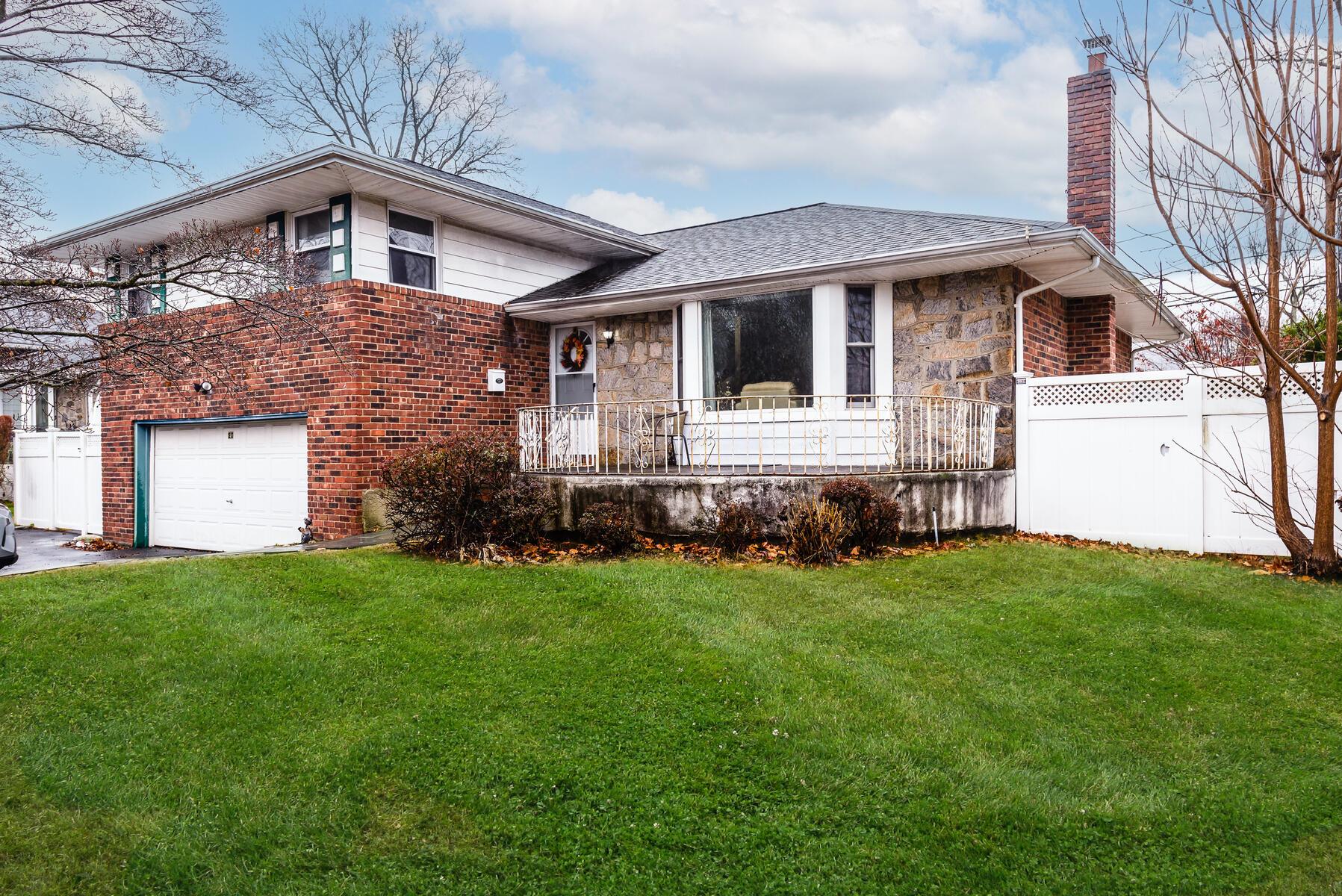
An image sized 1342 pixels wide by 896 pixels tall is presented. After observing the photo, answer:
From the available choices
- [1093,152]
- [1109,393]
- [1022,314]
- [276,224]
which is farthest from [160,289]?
[1093,152]

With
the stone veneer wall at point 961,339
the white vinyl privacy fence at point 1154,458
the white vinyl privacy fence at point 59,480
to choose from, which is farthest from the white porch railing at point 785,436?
the white vinyl privacy fence at point 59,480

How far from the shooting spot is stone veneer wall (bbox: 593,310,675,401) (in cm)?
1121

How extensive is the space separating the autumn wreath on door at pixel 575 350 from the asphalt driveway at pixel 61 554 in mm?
5421

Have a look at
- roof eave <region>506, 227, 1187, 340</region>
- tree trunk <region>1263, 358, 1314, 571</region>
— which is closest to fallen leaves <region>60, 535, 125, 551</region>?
roof eave <region>506, 227, 1187, 340</region>

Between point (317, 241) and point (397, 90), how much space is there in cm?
1603

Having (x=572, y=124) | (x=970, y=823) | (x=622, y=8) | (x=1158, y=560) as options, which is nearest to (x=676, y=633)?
(x=970, y=823)

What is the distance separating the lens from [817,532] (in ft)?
23.7

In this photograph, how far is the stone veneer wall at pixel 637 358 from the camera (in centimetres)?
1121

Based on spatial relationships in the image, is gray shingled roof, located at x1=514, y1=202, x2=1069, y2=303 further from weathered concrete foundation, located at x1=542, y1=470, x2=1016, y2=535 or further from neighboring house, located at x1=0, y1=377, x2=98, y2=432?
neighboring house, located at x1=0, y1=377, x2=98, y2=432

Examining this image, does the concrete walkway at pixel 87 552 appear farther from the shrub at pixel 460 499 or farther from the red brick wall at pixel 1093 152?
the red brick wall at pixel 1093 152

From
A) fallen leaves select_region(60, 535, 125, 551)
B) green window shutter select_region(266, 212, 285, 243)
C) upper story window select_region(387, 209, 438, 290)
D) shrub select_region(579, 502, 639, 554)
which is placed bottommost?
fallen leaves select_region(60, 535, 125, 551)

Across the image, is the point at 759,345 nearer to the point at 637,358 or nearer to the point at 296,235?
the point at 637,358

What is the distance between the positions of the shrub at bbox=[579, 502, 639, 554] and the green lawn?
1650mm

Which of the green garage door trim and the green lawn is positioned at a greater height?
the green garage door trim
